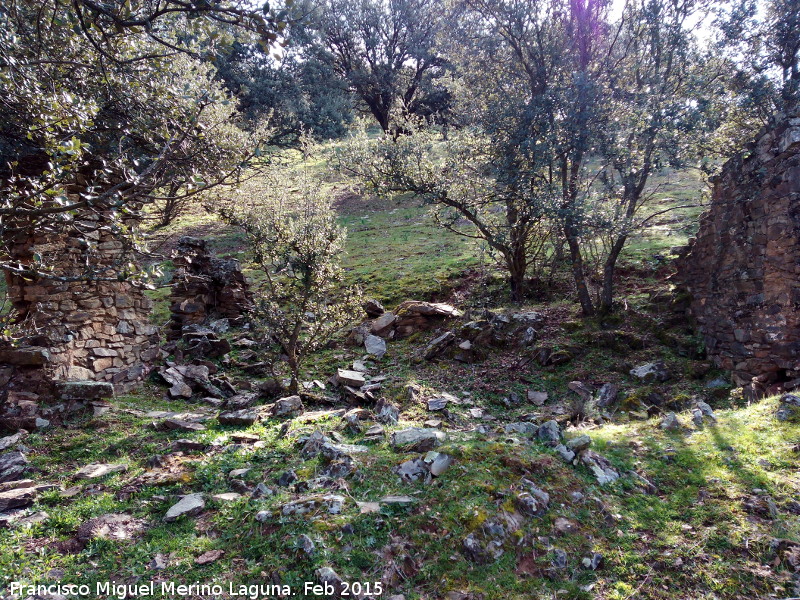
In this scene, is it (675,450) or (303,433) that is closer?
(675,450)

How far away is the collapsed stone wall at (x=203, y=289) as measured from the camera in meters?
11.5

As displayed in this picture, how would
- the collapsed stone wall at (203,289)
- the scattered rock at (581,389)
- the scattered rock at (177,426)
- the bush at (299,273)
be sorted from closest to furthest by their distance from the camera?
the scattered rock at (177,426) < the scattered rock at (581,389) < the bush at (299,273) < the collapsed stone wall at (203,289)

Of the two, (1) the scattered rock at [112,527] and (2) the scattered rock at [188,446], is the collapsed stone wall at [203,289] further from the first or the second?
(1) the scattered rock at [112,527]

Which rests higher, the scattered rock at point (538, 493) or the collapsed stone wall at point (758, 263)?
the collapsed stone wall at point (758, 263)

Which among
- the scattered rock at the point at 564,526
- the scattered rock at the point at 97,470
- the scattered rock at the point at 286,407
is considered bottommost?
the scattered rock at the point at 286,407

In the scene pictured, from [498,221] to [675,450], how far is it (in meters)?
7.54

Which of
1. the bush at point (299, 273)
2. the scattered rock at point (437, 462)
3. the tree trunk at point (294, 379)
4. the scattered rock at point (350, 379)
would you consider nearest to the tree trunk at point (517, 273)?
the bush at point (299, 273)

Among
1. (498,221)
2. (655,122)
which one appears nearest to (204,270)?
(498,221)

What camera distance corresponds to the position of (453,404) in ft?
25.6

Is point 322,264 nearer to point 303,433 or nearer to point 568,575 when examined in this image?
point 303,433

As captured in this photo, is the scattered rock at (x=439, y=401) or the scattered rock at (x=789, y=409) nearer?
the scattered rock at (x=789, y=409)

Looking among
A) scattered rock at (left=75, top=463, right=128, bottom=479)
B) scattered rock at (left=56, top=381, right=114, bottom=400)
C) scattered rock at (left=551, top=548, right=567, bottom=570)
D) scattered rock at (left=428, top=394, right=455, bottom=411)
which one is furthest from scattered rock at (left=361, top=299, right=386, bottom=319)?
scattered rock at (left=551, top=548, right=567, bottom=570)

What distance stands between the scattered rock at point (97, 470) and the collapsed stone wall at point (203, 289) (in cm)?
633

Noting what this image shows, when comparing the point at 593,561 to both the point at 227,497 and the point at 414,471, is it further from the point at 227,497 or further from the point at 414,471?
the point at 227,497
